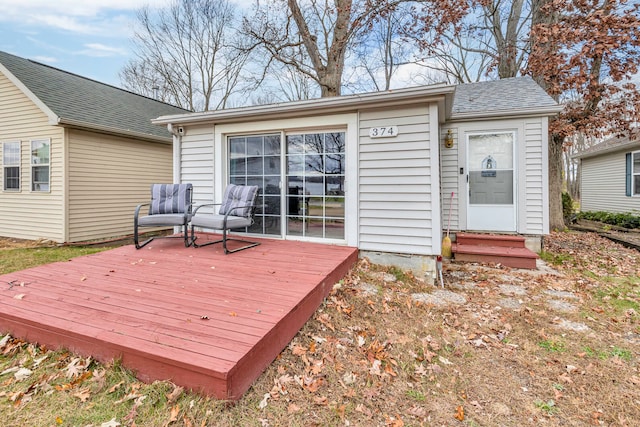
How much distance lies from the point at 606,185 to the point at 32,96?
58.2ft

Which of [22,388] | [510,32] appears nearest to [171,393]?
[22,388]

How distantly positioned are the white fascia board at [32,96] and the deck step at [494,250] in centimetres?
858

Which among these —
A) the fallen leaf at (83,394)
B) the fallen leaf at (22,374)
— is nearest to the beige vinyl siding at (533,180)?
the fallen leaf at (83,394)

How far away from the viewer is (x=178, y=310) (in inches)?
94.3

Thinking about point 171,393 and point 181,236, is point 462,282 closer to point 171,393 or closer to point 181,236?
point 171,393

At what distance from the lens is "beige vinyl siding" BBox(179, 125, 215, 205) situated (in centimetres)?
560

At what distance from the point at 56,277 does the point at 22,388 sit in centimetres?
169

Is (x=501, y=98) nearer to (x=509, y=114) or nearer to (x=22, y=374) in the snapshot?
(x=509, y=114)

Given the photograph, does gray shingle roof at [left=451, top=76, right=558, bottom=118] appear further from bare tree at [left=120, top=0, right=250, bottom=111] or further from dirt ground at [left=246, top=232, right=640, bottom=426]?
bare tree at [left=120, top=0, right=250, bottom=111]

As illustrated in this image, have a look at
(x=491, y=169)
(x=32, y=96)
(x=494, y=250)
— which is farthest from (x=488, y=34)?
(x=32, y=96)

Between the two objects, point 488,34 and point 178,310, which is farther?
point 488,34

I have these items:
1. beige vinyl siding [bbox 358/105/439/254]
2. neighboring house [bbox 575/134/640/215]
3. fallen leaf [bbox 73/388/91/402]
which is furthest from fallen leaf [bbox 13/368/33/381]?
neighboring house [bbox 575/134/640/215]

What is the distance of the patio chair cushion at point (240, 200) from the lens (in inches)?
A: 187

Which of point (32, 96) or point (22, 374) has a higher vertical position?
point (32, 96)
